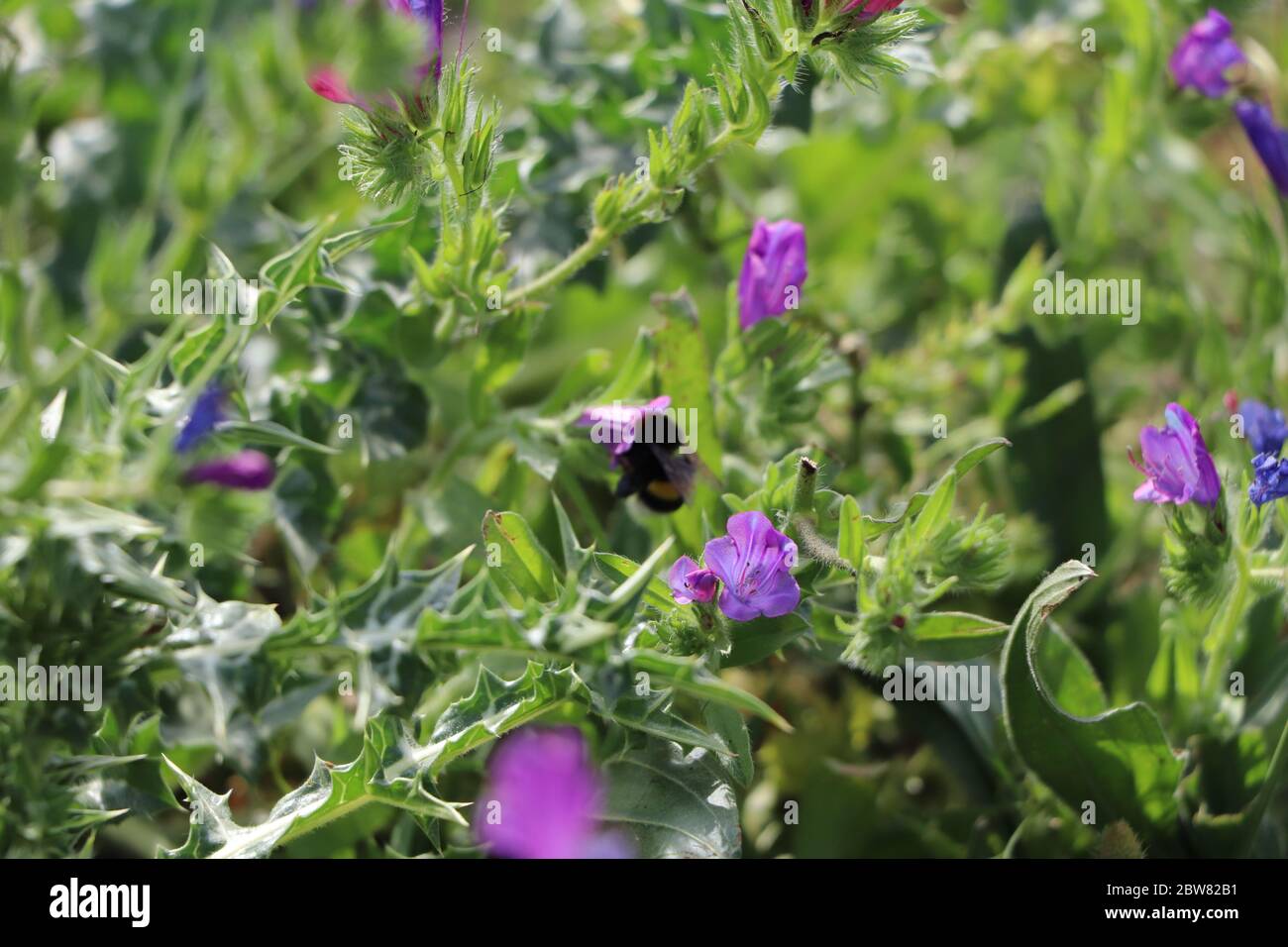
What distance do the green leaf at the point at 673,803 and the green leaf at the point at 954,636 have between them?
0.21m

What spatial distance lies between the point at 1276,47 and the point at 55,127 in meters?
1.96

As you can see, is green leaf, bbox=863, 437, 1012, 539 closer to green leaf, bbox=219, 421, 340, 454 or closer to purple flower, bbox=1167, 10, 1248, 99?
green leaf, bbox=219, 421, 340, 454

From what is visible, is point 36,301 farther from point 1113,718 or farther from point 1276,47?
point 1276,47

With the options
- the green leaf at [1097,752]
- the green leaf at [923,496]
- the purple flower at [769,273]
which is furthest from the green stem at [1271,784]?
the purple flower at [769,273]

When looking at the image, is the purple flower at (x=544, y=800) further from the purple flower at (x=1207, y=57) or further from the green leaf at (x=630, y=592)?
the purple flower at (x=1207, y=57)

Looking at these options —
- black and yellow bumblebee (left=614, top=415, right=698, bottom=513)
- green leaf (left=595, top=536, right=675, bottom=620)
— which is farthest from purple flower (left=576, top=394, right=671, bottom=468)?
green leaf (left=595, top=536, right=675, bottom=620)

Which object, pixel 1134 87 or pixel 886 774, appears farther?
pixel 1134 87

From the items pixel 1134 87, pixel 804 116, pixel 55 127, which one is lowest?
pixel 804 116

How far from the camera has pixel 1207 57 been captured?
4.99 feet

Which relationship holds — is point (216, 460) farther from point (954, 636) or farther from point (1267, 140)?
point (1267, 140)

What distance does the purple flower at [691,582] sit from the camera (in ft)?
3.30

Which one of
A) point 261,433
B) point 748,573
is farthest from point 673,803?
point 261,433

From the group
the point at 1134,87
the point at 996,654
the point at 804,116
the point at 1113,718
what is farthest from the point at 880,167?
the point at 1113,718
